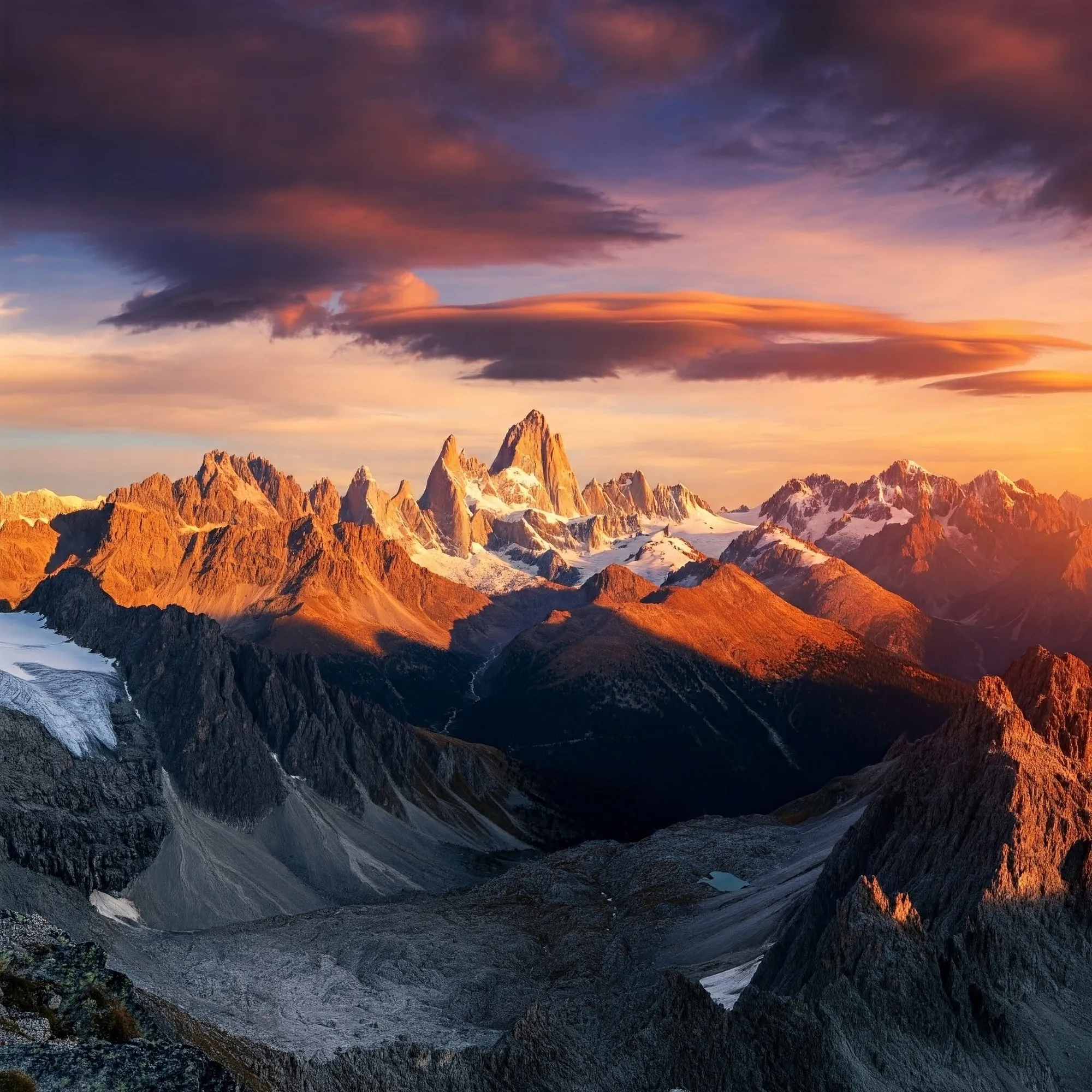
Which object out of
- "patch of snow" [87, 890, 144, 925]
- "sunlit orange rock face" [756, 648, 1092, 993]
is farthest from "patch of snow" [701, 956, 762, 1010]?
"patch of snow" [87, 890, 144, 925]

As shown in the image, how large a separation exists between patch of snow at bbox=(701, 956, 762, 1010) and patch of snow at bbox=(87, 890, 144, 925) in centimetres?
9504

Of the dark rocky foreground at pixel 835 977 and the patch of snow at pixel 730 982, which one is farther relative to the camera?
the patch of snow at pixel 730 982

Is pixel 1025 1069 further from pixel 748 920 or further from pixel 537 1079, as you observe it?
pixel 748 920

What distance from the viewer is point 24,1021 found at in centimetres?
5762

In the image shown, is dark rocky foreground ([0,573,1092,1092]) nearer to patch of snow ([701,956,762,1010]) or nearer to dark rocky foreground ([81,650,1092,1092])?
dark rocky foreground ([81,650,1092,1092])

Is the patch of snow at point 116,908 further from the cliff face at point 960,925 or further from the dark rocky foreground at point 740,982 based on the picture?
the cliff face at point 960,925

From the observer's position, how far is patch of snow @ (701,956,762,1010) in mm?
120500

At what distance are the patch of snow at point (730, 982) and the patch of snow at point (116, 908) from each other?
3742 inches

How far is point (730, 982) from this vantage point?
420ft

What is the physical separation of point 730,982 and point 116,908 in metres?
106

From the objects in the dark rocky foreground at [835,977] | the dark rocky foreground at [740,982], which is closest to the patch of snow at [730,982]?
the dark rocky foreground at [740,982]

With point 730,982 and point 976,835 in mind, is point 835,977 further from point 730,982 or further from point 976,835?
point 730,982

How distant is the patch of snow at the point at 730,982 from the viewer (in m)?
120

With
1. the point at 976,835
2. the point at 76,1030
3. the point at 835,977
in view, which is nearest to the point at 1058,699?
the point at 976,835
